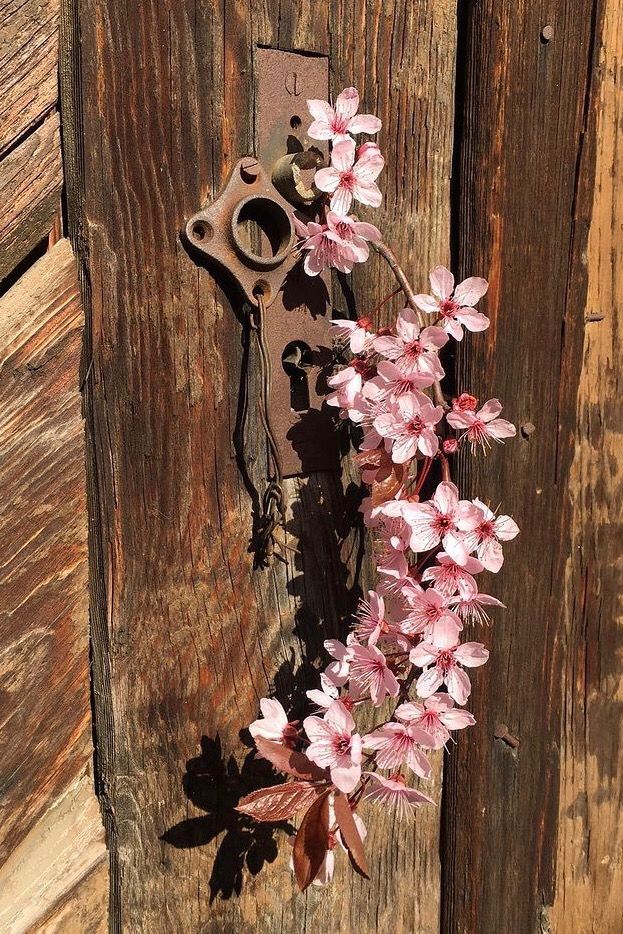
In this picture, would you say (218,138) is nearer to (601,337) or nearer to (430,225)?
(430,225)

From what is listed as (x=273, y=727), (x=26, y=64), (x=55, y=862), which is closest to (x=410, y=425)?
(x=273, y=727)

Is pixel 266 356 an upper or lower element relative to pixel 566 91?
lower

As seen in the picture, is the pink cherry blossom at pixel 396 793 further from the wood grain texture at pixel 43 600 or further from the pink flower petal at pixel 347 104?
the pink flower petal at pixel 347 104

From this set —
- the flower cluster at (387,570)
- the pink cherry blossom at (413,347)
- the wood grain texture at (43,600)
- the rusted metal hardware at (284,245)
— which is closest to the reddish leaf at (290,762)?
the flower cluster at (387,570)

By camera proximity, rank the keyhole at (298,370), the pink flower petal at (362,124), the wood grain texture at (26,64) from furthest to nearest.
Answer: the keyhole at (298,370) → the pink flower petal at (362,124) → the wood grain texture at (26,64)

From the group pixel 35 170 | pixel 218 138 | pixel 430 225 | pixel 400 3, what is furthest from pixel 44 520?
pixel 400 3
